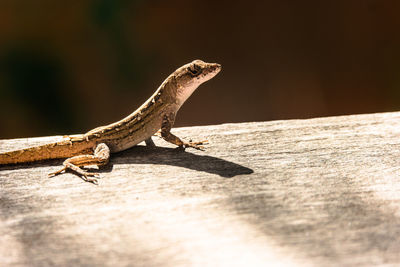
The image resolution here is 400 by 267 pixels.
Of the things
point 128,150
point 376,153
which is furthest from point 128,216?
point 376,153

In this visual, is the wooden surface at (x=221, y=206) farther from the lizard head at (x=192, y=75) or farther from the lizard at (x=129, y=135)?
the lizard head at (x=192, y=75)

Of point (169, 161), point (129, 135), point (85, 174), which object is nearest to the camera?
point (85, 174)

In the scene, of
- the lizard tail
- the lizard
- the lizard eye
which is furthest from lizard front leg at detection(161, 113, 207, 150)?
the lizard tail

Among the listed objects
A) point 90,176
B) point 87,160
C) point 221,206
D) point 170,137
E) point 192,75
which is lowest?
point 221,206

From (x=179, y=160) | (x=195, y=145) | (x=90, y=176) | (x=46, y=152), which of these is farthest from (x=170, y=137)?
(x=46, y=152)

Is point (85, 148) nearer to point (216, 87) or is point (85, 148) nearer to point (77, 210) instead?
point (77, 210)

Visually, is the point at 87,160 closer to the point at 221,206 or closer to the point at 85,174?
the point at 85,174

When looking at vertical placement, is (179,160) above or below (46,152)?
below

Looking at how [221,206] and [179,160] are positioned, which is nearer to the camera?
[221,206]
